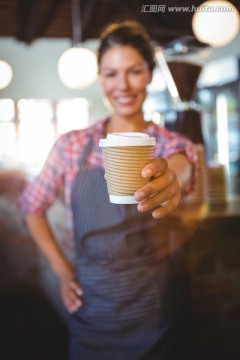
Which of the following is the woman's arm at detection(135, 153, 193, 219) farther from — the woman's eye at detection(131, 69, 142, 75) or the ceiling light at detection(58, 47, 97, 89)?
the ceiling light at detection(58, 47, 97, 89)

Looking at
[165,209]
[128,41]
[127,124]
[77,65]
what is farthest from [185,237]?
[77,65]

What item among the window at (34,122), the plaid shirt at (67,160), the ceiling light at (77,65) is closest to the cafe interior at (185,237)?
the plaid shirt at (67,160)

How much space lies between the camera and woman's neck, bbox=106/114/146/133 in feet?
2.91

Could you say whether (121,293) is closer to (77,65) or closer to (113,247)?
(113,247)

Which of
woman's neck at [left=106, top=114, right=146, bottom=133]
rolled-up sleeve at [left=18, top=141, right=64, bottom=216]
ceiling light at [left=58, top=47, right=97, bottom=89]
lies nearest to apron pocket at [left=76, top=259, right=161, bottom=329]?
rolled-up sleeve at [left=18, top=141, right=64, bottom=216]

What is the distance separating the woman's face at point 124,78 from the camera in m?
0.84

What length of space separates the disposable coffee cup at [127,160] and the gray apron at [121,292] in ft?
1.56

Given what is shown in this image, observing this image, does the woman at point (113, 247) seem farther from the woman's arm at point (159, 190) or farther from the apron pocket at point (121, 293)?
the woman's arm at point (159, 190)

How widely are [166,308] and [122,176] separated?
0.72 m

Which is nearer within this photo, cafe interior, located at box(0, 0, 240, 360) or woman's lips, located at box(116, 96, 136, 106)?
woman's lips, located at box(116, 96, 136, 106)

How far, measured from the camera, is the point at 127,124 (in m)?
0.89

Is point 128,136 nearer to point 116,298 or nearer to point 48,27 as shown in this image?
point 116,298

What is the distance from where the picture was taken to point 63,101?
10383 millimetres

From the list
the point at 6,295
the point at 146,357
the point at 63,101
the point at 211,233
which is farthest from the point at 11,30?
the point at 146,357
